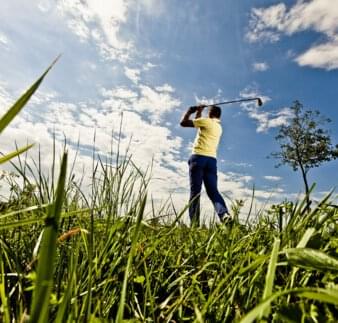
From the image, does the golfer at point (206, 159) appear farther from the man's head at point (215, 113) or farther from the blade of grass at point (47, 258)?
the blade of grass at point (47, 258)

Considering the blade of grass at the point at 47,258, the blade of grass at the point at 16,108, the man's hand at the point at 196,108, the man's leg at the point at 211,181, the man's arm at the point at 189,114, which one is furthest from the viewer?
the man's hand at the point at 196,108

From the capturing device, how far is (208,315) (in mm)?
1201

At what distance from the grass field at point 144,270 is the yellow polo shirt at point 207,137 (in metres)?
5.76

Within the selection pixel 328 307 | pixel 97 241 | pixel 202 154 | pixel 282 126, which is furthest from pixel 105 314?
pixel 282 126

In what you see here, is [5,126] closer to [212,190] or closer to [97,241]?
[97,241]

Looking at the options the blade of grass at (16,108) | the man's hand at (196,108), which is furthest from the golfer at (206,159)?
the blade of grass at (16,108)

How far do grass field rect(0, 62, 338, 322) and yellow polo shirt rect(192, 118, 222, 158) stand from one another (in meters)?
5.76

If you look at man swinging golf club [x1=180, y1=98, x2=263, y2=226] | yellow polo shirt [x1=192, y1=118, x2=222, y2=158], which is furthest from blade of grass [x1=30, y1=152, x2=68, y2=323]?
yellow polo shirt [x1=192, y1=118, x2=222, y2=158]

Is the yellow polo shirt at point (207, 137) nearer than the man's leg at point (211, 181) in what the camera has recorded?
No

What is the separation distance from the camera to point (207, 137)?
8523mm

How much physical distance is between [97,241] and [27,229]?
59 centimetres

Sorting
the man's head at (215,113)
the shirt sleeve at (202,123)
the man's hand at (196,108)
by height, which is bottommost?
the shirt sleeve at (202,123)

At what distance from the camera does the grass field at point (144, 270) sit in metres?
0.67

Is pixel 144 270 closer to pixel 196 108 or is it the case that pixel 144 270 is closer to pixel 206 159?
pixel 206 159
